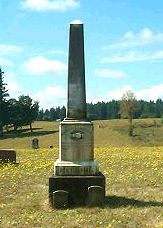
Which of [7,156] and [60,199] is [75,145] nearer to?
[60,199]

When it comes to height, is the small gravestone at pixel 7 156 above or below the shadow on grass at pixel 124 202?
above

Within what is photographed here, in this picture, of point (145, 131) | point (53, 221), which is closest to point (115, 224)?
point (53, 221)

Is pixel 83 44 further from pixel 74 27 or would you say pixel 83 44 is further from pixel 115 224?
pixel 115 224

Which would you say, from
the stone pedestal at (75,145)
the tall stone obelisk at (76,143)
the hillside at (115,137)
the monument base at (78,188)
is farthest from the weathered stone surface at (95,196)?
the hillside at (115,137)

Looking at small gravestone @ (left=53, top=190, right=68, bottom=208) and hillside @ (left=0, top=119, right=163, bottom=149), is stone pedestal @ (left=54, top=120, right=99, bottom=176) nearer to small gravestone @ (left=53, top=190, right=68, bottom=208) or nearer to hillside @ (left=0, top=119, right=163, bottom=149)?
small gravestone @ (left=53, top=190, right=68, bottom=208)

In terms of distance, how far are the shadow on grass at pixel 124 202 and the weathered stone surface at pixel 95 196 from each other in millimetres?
228

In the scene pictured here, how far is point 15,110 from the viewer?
92500 mm

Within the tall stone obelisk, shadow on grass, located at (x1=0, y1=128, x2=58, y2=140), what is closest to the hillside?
shadow on grass, located at (x1=0, y1=128, x2=58, y2=140)

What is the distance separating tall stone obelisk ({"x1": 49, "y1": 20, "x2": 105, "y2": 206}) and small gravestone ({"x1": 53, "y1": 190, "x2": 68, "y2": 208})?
27 cm

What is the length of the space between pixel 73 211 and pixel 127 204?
5.23 ft

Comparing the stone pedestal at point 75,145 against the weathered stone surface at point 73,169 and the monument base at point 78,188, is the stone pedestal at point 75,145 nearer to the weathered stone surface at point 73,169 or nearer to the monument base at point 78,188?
the weathered stone surface at point 73,169

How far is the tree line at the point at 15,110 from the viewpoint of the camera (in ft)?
296

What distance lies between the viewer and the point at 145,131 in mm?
91125

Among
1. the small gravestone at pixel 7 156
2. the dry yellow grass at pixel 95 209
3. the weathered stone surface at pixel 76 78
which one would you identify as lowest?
the dry yellow grass at pixel 95 209
